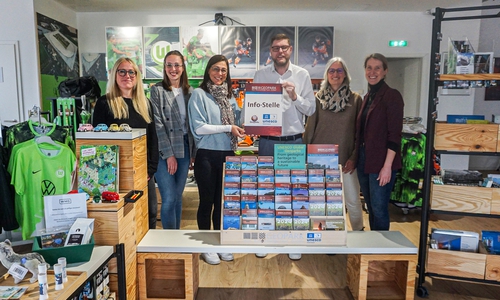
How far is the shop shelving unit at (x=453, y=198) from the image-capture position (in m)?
2.27

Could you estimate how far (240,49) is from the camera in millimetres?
5348

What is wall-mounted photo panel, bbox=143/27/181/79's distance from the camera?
210 inches

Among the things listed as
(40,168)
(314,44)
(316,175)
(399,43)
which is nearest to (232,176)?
(316,175)

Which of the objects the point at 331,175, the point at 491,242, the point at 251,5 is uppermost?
the point at 251,5

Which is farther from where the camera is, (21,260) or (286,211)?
(286,211)

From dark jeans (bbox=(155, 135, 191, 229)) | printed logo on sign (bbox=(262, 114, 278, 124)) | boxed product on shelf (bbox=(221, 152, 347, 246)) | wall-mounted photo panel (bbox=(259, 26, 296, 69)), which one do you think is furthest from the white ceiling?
boxed product on shelf (bbox=(221, 152, 347, 246))

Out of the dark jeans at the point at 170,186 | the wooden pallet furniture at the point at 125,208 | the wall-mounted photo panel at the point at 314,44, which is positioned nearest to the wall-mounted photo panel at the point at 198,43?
the wall-mounted photo panel at the point at 314,44

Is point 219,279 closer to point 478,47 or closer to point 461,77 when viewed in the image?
point 461,77

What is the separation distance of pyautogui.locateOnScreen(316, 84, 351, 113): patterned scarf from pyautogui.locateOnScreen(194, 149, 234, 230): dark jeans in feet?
2.73

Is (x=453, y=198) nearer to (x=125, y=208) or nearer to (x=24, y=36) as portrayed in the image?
(x=125, y=208)

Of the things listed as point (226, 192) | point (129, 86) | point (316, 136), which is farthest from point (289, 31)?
point (226, 192)

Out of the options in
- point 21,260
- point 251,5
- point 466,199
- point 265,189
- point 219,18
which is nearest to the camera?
point 21,260

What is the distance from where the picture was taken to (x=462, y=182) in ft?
7.89

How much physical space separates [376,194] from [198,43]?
145 inches
